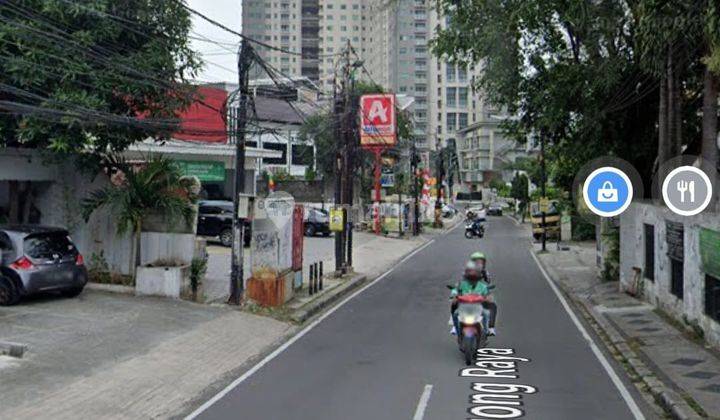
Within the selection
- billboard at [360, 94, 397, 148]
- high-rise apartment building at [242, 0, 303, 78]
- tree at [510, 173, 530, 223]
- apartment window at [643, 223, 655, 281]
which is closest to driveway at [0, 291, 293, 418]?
apartment window at [643, 223, 655, 281]

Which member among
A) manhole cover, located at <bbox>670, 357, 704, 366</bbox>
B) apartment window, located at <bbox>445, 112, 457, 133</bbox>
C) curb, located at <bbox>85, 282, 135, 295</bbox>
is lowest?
manhole cover, located at <bbox>670, 357, 704, 366</bbox>

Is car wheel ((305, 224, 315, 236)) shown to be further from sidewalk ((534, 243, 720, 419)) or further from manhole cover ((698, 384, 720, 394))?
manhole cover ((698, 384, 720, 394))

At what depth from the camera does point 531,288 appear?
2323 cm

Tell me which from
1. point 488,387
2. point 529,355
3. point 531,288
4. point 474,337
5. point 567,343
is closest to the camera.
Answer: point 488,387

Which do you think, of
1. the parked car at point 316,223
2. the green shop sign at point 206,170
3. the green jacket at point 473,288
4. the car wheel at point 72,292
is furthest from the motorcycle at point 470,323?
the parked car at point 316,223

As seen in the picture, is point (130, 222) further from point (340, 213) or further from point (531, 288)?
point (531, 288)

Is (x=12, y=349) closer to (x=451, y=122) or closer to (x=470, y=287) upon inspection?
(x=470, y=287)

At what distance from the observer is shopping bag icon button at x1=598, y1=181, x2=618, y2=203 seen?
1593cm

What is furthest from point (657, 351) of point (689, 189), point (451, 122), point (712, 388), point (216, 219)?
point (451, 122)

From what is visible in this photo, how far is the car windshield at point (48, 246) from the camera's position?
15.4 meters

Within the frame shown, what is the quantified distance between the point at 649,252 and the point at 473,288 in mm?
8690

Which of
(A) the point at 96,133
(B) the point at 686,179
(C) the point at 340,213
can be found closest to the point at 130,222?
(A) the point at 96,133

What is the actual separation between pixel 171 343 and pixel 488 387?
582cm

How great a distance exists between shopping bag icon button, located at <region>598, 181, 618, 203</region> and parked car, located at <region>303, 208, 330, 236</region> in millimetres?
27705
